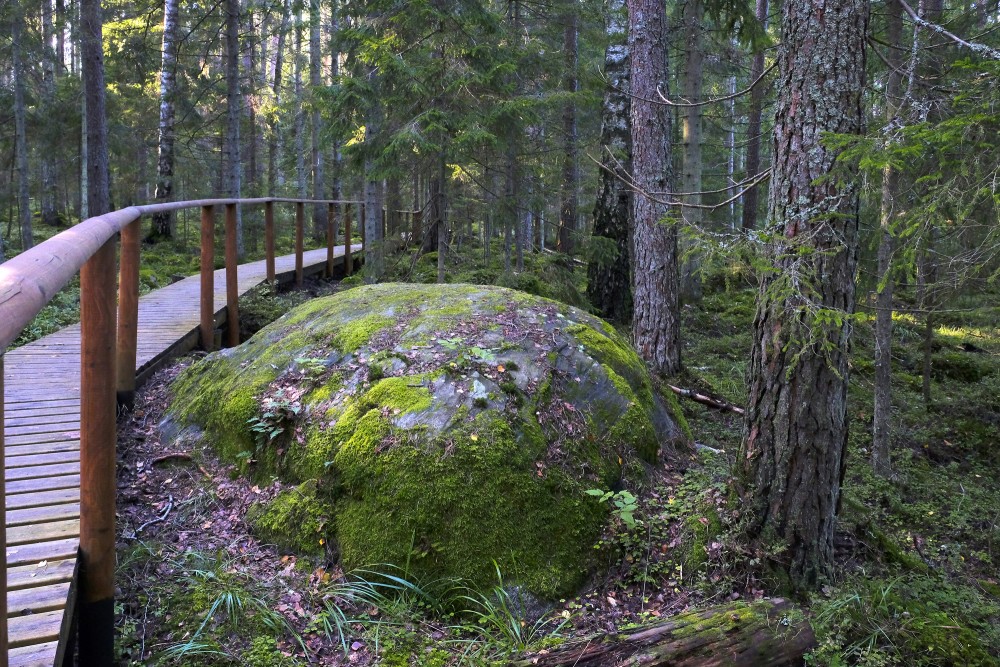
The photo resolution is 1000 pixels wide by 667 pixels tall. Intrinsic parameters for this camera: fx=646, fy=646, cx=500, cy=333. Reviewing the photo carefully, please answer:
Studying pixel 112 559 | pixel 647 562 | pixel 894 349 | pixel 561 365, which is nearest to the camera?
pixel 112 559

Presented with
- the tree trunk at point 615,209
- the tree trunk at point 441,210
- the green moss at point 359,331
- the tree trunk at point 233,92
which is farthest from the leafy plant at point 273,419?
the tree trunk at point 233,92

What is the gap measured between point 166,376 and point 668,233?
5.49 m

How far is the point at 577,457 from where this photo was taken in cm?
384

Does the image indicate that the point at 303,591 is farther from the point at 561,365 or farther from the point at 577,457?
the point at 561,365

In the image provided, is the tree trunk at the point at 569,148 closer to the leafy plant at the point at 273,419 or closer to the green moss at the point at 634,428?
the green moss at the point at 634,428

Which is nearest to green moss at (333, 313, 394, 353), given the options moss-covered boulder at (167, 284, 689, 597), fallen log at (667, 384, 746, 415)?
moss-covered boulder at (167, 284, 689, 597)

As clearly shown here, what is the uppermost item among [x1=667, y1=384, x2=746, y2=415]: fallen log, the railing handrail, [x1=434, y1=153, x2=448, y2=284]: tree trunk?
[x1=434, y1=153, x2=448, y2=284]: tree trunk

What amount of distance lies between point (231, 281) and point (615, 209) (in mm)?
6146

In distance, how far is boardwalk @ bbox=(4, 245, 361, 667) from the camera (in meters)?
2.07

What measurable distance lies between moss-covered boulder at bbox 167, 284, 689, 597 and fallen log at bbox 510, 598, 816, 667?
533 millimetres

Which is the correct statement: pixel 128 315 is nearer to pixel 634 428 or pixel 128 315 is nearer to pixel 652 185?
pixel 634 428

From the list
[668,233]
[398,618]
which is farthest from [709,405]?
[398,618]

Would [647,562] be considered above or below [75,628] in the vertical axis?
below

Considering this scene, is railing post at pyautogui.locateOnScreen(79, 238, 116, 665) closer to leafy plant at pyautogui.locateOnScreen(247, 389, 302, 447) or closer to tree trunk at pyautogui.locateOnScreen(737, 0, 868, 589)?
leafy plant at pyautogui.locateOnScreen(247, 389, 302, 447)
